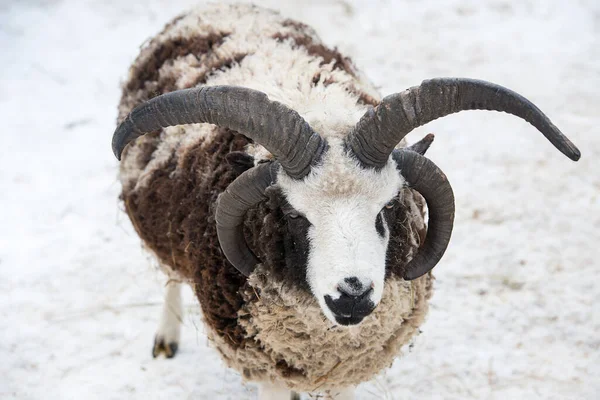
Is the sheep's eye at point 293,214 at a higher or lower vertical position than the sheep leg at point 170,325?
higher

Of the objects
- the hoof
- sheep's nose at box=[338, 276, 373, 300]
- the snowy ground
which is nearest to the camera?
sheep's nose at box=[338, 276, 373, 300]

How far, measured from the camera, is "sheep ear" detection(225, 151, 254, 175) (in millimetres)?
3595

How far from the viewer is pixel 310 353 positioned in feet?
12.5

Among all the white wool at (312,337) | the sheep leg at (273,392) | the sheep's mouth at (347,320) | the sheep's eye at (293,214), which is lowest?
the sheep leg at (273,392)

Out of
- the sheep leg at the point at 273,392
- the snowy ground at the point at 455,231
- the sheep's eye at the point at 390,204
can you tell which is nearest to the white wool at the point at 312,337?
the sheep leg at the point at 273,392

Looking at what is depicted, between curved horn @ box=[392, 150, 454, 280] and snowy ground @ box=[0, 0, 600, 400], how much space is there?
1822 mm

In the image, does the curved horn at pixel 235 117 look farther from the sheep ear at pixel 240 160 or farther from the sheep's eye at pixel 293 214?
the sheep ear at pixel 240 160

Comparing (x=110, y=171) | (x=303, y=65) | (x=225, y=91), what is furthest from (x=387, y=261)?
(x=110, y=171)

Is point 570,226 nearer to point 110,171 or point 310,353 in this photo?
point 310,353

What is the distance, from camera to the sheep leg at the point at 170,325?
5.71 metres

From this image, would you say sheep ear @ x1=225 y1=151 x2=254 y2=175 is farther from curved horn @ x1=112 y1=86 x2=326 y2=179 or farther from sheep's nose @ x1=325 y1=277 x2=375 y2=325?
sheep's nose @ x1=325 y1=277 x2=375 y2=325

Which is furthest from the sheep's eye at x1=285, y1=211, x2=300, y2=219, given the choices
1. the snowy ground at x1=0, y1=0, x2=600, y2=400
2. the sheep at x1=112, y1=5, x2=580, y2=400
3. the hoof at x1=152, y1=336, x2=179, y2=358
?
the hoof at x1=152, y1=336, x2=179, y2=358

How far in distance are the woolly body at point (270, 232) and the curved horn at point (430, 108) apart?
0.18 meters

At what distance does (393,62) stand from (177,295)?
6.90 meters
